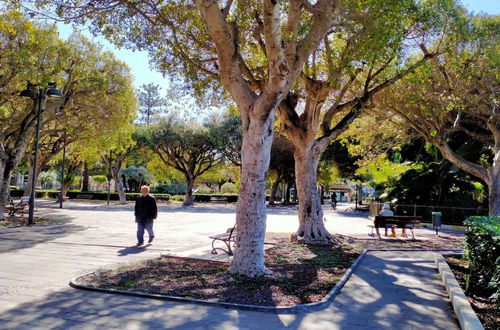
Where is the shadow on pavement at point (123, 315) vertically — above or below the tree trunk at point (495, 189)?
below

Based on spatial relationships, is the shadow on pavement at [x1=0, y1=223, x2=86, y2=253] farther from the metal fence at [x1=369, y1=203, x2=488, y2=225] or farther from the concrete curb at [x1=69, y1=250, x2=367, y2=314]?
the metal fence at [x1=369, y1=203, x2=488, y2=225]

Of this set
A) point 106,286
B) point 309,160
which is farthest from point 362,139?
point 106,286

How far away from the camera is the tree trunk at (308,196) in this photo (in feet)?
40.9

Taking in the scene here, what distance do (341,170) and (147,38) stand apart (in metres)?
30.5

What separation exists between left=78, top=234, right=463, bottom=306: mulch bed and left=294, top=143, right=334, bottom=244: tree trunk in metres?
2.23

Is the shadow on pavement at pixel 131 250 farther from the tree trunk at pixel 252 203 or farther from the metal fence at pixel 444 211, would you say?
the metal fence at pixel 444 211

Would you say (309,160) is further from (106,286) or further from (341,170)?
(341,170)

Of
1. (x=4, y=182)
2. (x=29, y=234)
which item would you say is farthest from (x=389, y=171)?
(x=4, y=182)

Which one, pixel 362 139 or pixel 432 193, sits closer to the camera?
pixel 362 139

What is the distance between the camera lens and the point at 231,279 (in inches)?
276

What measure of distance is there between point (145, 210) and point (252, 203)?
5.30 m

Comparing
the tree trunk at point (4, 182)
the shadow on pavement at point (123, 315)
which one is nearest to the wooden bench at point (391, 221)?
the shadow on pavement at point (123, 315)

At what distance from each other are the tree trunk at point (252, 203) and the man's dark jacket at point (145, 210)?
4.90 meters

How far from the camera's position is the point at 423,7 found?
11758 mm
